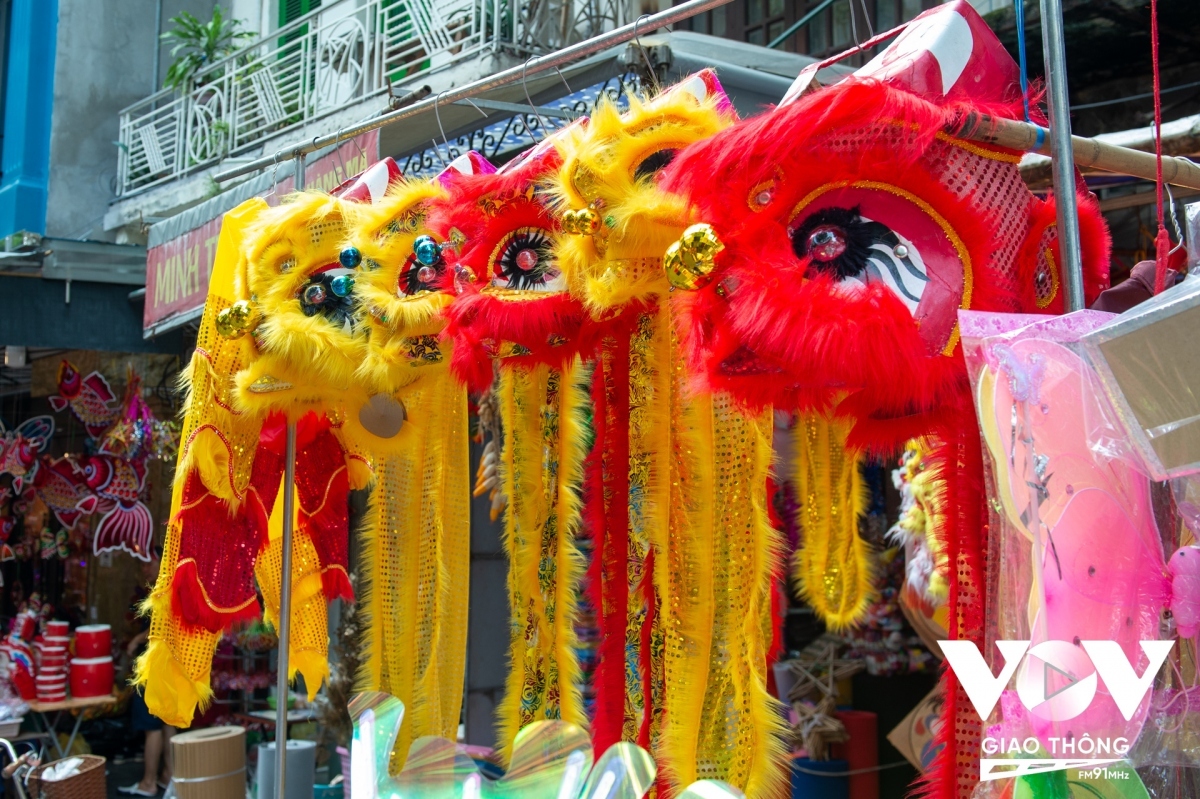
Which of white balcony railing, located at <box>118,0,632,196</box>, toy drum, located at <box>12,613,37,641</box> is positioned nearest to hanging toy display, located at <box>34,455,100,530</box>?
toy drum, located at <box>12,613,37,641</box>

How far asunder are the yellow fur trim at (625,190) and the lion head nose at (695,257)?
0.31 meters

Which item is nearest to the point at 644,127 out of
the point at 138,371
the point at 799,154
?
the point at 799,154

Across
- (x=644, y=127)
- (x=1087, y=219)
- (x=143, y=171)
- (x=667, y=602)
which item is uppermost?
(x=143, y=171)

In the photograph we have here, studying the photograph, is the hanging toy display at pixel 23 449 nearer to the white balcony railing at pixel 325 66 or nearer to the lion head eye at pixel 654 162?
the white balcony railing at pixel 325 66

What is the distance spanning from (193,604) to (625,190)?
64.4 inches

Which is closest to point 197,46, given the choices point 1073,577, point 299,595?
point 299,595

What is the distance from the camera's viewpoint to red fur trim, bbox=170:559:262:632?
2.70m

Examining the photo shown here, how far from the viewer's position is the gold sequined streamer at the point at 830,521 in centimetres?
249

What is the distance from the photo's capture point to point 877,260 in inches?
56.4

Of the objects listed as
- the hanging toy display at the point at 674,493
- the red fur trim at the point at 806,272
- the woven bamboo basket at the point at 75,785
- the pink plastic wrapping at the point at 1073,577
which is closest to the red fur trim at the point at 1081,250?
the red fur trim at the point at 806,272

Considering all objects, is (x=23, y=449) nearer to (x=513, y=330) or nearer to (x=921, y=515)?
(x=921, y=515)

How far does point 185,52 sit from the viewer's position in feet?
29.1

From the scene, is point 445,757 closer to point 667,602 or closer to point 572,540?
point 667,602

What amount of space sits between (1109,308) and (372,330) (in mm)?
1423
